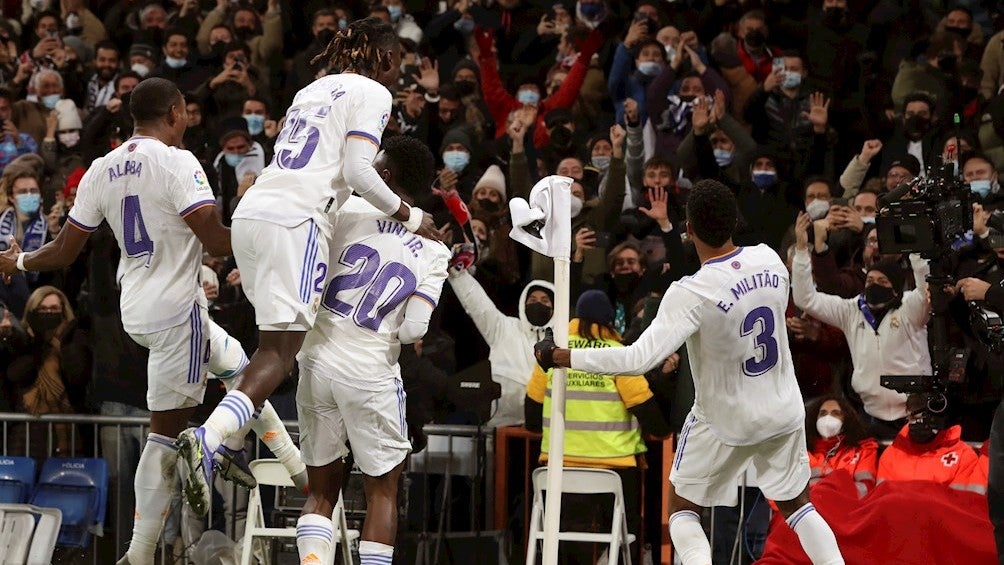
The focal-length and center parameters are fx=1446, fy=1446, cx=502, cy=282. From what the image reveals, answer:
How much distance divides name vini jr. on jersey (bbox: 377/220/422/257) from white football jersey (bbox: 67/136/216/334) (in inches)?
32.3

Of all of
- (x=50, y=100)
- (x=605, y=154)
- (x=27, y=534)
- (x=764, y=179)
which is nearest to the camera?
(x=27, y=534)

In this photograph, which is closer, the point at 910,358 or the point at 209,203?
the point at 209,203

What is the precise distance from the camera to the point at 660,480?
358 inches

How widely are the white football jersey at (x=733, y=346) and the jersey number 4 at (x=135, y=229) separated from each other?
6.80 feet

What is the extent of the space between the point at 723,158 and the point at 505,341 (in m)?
2.77

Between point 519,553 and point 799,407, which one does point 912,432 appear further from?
point 519,553

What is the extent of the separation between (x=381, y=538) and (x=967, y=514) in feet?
11.3

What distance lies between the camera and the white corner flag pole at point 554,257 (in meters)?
6.67

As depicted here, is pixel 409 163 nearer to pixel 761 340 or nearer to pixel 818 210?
pixel 761 340

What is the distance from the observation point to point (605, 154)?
38.0 feet

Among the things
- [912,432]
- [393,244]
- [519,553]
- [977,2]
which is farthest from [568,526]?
[977,2]

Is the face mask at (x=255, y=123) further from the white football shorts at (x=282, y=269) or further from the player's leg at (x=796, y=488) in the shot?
the player's leg at (x=796, y=488)

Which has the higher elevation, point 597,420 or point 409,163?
point 409,163

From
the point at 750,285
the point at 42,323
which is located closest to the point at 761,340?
the point at 750,285
